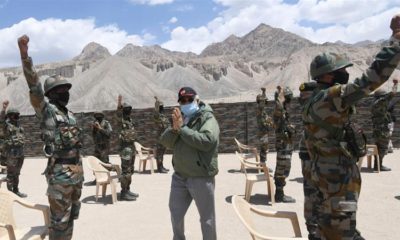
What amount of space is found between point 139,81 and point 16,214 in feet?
180

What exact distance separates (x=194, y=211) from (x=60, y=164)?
11.5 feet

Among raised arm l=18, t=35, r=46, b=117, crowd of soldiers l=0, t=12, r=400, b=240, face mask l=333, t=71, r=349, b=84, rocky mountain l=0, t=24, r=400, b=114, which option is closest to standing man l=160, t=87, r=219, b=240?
crowd of soldiers l=0, t=12, r=400, b=240

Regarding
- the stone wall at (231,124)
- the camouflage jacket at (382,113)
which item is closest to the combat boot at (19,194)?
the stone wall at (231,124)

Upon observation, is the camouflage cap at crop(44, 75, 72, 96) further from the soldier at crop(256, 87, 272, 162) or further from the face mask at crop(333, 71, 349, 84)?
the soldier at crop(256, 87, 272, 162)

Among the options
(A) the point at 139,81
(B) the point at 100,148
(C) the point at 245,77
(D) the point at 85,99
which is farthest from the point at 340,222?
(C) the point at 245,77

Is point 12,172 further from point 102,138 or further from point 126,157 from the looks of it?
point 126,157

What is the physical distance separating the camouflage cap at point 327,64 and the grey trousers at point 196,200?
4.87ft

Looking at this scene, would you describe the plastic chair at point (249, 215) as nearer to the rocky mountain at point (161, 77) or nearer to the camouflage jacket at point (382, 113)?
the camouflage jacket at point (382, 113)

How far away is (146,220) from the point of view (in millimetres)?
7066

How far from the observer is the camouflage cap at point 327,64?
10.9 feet

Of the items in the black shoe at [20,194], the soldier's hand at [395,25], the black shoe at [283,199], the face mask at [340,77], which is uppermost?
the soldier's hand at [395,25]

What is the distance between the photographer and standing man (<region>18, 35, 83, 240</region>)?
4188 mm

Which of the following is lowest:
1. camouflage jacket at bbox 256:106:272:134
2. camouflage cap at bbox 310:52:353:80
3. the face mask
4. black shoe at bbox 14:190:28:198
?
black shoe at bbox 14:190:28:198

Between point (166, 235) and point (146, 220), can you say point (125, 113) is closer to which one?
point (146, 220)
